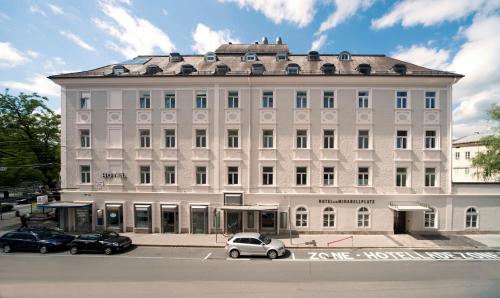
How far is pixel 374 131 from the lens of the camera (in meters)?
19.8

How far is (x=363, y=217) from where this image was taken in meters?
19.9

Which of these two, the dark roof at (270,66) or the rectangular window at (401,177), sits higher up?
the dark roof at (270,66)

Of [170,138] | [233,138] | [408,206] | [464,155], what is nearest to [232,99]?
[233,138]

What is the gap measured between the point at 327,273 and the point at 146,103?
19181mm

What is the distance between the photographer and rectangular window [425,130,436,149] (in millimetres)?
19750

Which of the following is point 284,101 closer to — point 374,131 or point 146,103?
point 374,131

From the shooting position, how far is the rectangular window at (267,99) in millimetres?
20297

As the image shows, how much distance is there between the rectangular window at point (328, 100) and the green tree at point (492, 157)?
52.4ft

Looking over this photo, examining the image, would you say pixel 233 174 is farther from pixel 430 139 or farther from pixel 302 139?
pixel 430 139

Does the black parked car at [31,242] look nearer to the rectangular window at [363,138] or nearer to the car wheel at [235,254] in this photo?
the car wheel at [235,254]

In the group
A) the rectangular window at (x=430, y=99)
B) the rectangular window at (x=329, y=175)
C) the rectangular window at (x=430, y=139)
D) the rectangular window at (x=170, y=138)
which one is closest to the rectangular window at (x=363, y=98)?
the rectangular window at (x=430, y=99)

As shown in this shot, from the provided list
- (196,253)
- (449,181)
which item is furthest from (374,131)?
(196,253)

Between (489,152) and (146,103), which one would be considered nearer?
(146,103)

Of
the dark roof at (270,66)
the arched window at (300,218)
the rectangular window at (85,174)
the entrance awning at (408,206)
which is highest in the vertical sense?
the dark roof at (270,66)
